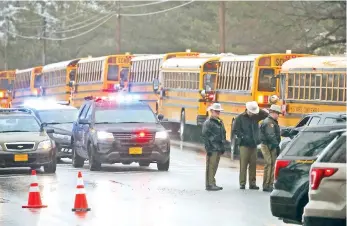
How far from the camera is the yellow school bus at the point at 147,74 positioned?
48022 mm

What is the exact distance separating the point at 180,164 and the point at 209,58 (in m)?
11.0

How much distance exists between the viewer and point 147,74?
1976 inches

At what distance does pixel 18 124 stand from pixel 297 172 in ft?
46.0

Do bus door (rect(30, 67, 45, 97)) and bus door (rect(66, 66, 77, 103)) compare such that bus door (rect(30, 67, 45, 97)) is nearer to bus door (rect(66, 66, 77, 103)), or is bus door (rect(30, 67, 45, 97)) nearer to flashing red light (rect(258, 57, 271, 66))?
bus door (rect(66, 66, 77, 103))

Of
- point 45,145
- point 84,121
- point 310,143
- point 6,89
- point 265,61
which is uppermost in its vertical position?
point 265,61

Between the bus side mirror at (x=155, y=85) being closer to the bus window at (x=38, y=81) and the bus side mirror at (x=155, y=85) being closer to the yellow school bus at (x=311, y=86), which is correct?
the yellow school bus at (x=311, y=86)

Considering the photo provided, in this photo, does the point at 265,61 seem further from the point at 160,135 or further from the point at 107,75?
the point at 107,75

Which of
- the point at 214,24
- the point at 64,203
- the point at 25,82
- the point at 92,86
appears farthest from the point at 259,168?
the point at 214,24

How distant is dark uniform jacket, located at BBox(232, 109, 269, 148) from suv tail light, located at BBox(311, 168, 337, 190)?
10292mm

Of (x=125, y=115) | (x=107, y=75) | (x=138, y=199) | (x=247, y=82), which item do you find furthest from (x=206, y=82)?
(x=138, y=199)

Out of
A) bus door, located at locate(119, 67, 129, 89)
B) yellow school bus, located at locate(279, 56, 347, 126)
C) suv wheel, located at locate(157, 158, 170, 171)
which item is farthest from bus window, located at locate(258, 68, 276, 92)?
bus door, located at locate(119, 67, 129, 89)

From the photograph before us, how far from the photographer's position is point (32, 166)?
89.4 feet

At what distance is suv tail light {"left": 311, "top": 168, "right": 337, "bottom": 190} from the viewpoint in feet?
41.9

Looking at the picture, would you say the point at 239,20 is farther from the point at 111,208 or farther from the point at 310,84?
the point at 111,208
